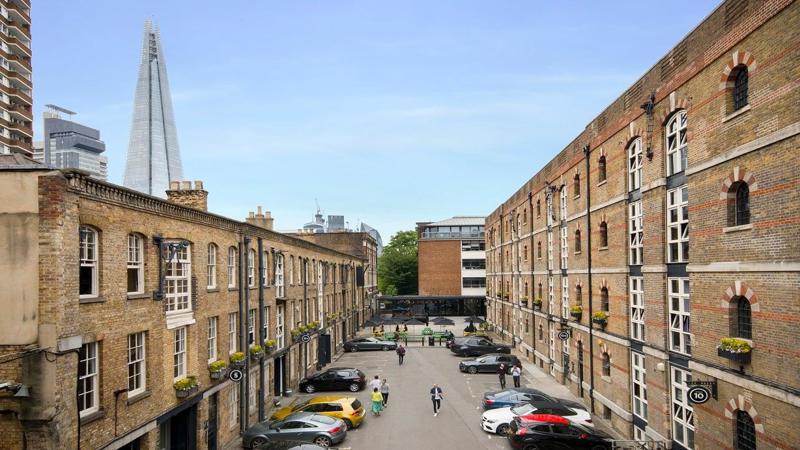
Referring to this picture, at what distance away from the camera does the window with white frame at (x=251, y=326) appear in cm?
2525

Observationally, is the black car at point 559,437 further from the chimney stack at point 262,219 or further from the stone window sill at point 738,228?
the chimney stack at point 262,219

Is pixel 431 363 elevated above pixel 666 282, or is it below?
below

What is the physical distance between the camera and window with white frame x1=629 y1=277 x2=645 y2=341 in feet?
70.3

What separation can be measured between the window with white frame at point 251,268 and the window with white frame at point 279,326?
3.71 metres

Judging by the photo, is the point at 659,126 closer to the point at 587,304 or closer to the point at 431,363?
the point at 587,304

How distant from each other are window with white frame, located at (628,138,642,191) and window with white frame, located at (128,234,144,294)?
17333mm

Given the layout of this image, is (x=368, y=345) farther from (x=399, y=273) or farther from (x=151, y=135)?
(x=151, y=135)

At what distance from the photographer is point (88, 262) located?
44.8 ft

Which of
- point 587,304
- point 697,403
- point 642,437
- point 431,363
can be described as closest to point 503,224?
point 431,363

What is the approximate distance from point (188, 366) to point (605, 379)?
17147 mm

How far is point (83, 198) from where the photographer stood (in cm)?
1317

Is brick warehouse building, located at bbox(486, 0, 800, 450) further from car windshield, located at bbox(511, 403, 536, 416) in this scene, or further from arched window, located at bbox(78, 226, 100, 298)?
arched window, located at bbox(78, 226, 100, 298)

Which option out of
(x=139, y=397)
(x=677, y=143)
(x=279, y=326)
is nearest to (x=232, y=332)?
(x=279, y=326)

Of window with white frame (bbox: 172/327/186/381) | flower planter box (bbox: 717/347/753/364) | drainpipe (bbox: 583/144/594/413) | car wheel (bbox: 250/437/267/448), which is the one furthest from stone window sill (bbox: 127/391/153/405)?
drainpipe (bbox: 583/144/594/413)
